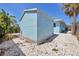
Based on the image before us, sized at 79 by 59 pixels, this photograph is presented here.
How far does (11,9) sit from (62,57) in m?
1.12

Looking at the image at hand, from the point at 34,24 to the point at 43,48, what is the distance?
41 centimetres

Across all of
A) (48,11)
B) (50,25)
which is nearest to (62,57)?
(50,25)

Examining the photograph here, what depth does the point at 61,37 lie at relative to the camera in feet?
10.8

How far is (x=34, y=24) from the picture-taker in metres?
3.19

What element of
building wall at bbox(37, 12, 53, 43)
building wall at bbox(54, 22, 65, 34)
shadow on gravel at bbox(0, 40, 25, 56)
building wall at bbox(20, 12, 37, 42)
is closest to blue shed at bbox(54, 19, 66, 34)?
building wall at bbox(54, 22, 65, 34)

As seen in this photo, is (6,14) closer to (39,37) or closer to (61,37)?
(39,37)

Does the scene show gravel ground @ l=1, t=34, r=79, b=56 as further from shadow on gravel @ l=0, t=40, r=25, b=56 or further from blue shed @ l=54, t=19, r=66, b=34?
blue shed @ l=54, t=19, r=66, b=34

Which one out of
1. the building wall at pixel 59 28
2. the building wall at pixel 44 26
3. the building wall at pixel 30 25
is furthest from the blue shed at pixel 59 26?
the building wall at pixel 30 25

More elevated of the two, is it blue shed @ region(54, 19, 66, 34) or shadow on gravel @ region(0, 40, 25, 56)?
blue shed @ region(54, 19, 66, 34)

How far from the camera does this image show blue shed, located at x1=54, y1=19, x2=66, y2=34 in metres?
3.30

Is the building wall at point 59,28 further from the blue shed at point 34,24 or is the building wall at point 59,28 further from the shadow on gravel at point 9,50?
the shadow on gravel at point 9,50

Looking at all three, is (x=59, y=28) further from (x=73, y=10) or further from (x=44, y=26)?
(x=73, y=10)

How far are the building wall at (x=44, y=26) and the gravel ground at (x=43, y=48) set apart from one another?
0.42 ft

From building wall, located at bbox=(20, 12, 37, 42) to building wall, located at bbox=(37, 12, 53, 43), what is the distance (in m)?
0.07
